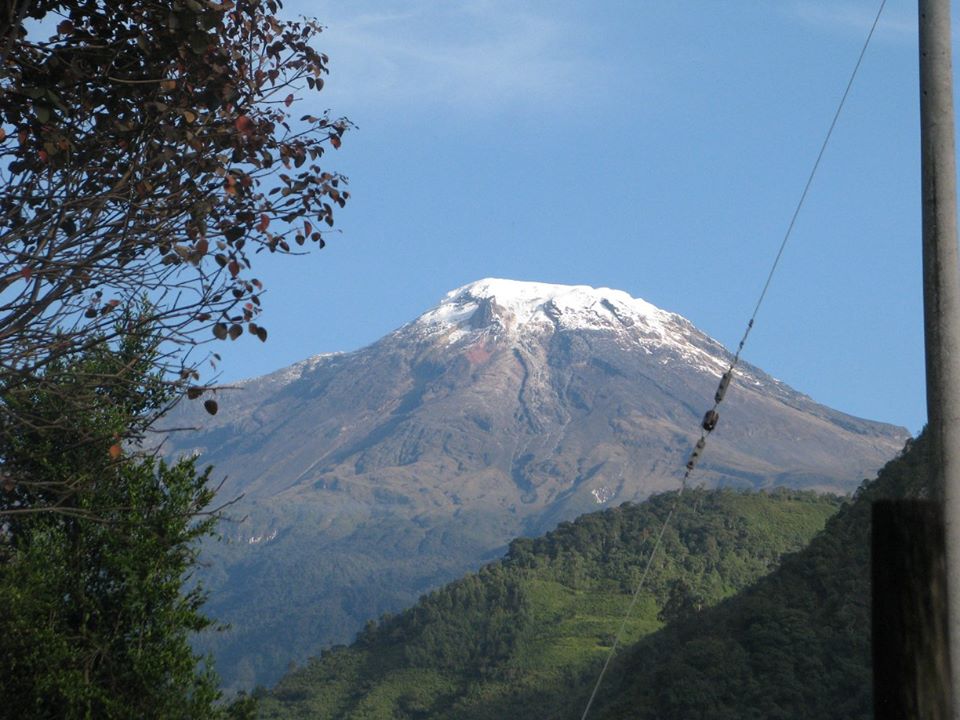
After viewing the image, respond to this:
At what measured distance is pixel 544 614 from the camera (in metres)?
107

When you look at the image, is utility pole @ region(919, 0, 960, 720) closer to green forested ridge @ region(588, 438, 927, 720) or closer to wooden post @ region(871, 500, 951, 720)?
wooden post @ region(871, 500, 951, 720)

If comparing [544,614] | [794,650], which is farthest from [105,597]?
[544,614]

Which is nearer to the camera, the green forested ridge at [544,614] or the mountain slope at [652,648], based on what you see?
the mountain slope at [652,648]

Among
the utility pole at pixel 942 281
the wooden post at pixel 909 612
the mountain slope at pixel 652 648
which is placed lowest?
the mountain slope at pixel 652 648

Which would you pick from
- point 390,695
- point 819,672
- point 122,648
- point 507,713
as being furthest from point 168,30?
point 390,695

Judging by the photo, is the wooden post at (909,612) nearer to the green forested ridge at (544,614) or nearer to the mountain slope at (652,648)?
the mountain slope at (652,648)

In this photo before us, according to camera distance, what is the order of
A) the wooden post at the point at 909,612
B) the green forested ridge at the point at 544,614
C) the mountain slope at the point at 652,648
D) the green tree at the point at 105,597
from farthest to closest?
the green forested ridge at the point at 544,614 → the mountain slope at the point at 652,648 → the green tree at the point at 105,597 → the wooden post at the point at 909,612

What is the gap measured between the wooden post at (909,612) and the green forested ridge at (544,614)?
264 ft

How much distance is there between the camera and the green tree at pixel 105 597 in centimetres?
1549

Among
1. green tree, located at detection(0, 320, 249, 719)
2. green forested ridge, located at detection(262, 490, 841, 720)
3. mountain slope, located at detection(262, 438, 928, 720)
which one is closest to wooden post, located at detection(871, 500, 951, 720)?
mountain slope, located at detection(262, 438, 928, 720)

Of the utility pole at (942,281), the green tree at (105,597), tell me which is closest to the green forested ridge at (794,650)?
the green tree at (105,597)

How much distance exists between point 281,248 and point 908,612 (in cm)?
539

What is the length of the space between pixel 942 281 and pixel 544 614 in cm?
10368

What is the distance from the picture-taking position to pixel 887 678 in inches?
282
